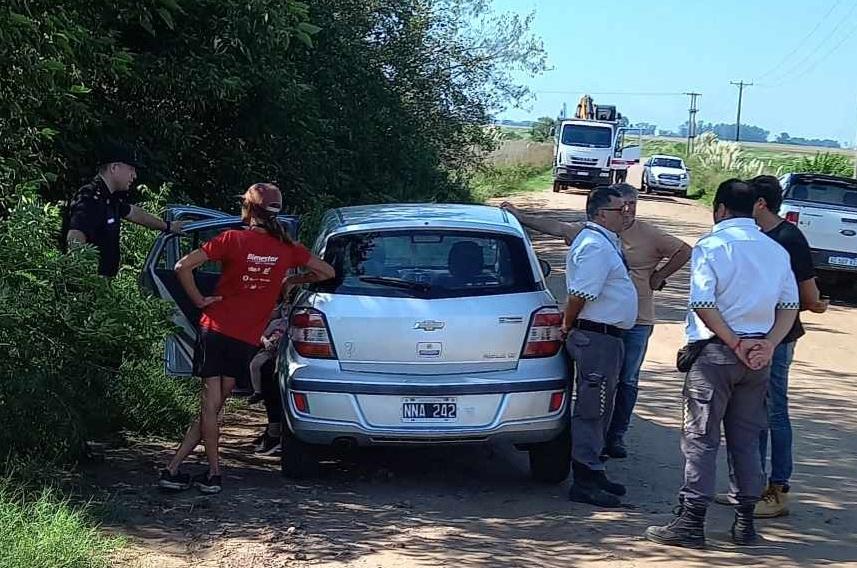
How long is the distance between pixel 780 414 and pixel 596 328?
1.16 metres

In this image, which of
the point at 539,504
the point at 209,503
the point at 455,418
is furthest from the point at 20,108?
Result: the point at 539,504

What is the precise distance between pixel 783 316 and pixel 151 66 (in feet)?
23.8

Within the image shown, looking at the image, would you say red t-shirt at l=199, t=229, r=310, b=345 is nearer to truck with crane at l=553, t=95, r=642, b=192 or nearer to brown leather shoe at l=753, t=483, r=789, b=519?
brown leather shoe at l=753, t=483, r=789, b=519

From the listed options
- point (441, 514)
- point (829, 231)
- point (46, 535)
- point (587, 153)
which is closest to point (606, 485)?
point (441, 514)

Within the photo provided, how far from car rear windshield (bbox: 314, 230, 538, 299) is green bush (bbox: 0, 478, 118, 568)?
205cm

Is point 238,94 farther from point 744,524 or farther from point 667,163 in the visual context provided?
point 667,163

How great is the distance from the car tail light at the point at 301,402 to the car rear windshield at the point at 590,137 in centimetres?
3395

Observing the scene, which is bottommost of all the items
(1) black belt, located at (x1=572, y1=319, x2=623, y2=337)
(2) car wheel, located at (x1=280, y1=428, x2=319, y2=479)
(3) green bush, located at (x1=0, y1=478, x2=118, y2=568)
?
(2) car wheel, located at (x1=280, y1=428, x2=319, y2=479)

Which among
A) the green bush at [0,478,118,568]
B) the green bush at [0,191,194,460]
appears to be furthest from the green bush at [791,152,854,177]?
the green bush at [0,478,118,568]

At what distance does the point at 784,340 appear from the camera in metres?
6.02

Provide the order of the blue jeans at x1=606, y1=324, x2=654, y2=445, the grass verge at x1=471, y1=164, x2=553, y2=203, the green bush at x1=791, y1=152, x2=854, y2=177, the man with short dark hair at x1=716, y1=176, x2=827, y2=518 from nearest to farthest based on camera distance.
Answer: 1. the man with short dark hair at x1=716, y1=176, x2=827, y2=518
2. the blue jeans at x1=606, y1=324, x2=654, y2=445
3. the green bush at x1=791, y1=152, x2=854, y2=177
4. the grass verge at x1=471, y1=164, x2=553, y2=203

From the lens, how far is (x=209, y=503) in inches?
241

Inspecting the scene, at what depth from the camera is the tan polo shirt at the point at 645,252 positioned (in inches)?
295

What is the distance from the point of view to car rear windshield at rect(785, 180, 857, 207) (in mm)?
17016
